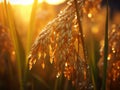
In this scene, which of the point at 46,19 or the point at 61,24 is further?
the point at 46,19

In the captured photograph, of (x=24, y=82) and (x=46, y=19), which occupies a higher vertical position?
(x=46, y=19)

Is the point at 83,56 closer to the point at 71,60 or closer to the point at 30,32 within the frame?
the point at 71,60

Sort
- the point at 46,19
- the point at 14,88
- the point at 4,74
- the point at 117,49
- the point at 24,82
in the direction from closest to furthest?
1. the point at 24,82
2. the point at 117,49
3. the point at 14,88
4. the point at 4,74
5. the point at 46,19

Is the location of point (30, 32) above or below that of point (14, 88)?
above

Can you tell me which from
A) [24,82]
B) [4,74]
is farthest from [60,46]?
[4,74]

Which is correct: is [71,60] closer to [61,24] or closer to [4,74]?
[61,24]

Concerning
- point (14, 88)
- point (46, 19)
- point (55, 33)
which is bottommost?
point (14, 88)

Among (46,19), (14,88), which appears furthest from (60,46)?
(46,19)

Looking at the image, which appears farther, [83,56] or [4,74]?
[4,74]

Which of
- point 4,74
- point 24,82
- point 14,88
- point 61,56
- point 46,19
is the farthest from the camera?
point 46,19
